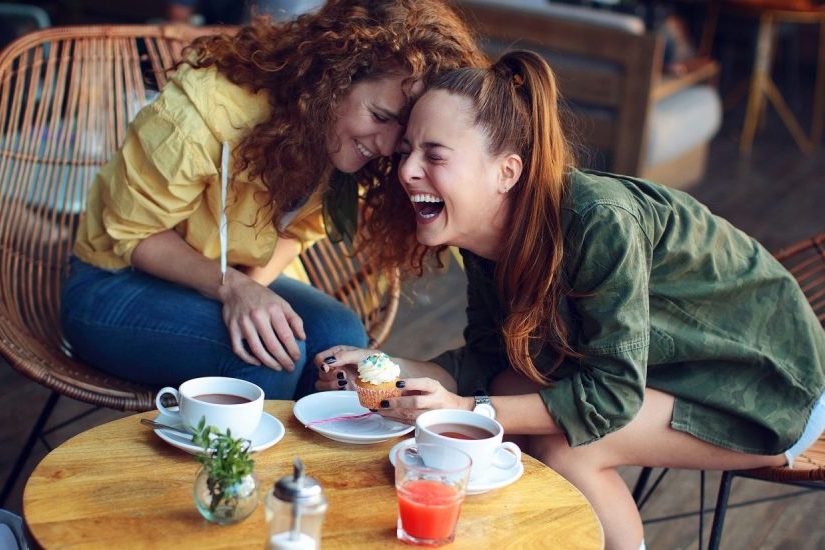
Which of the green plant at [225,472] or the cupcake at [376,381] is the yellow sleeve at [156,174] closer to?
the cupcake at [376,381]

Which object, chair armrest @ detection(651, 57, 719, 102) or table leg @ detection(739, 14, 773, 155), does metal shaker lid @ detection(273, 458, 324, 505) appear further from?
table leg @ detection(739, 14, 773, 155)

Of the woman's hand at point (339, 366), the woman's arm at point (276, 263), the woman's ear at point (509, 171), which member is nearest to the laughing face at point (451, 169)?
the woman's ear at point (509, 171)

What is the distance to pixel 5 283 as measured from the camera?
2.07m

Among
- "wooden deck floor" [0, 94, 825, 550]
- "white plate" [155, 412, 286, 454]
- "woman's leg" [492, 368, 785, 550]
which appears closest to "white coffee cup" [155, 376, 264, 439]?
"white plate" [155, 412, 286, 454]

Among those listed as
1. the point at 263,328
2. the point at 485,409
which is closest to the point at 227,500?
→ the point at 485,409

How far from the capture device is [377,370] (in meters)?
1.56

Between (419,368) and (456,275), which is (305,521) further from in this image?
(456,275)

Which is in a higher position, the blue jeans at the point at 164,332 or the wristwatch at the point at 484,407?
the wristwatch at the point at 484,407

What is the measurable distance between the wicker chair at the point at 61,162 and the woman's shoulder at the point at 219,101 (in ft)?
1.01

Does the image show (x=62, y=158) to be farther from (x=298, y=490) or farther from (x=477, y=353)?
(x=298, y=490)

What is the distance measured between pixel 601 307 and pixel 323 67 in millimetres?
622

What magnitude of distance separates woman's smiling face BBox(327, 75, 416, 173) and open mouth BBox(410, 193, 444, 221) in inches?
6.4

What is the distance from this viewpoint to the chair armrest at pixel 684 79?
4.65 m

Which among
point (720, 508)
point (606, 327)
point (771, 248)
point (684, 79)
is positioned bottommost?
point (771, 248)
